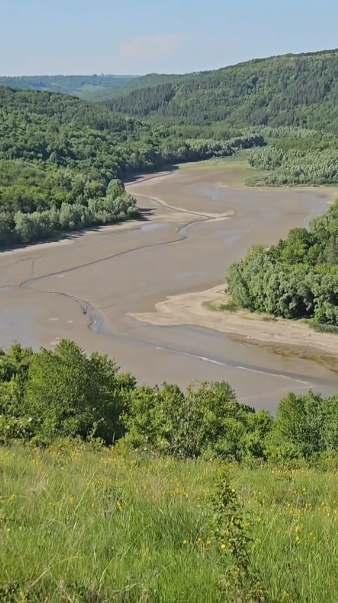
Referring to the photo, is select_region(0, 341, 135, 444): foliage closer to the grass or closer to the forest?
the forest

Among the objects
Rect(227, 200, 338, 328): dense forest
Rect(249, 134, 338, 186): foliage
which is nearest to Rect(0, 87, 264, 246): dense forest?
Rect(249, 134, 338, 186): foliage

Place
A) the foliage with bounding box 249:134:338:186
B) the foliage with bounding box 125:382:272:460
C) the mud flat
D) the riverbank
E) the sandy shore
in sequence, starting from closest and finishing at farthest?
the foliage with bounding box 125:382:272:460, the mud flat, the riverbank, the sandy shore, the foliage with bounding box 249:134:338:186

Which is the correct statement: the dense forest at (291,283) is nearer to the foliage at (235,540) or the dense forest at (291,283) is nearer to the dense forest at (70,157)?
the dense forest at (70,157)

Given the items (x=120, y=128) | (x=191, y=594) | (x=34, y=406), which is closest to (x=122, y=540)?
(x=191, y=594)

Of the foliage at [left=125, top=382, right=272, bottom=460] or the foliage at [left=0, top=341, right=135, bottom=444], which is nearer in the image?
the foliage at [left=125, top=382, right=272, bottom=460]

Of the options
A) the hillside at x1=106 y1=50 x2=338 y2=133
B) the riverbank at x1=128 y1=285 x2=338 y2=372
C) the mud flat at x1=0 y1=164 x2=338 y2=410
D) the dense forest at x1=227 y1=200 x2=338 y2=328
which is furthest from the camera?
the hillside at x1=106 y1=50 x2=338 y2=133

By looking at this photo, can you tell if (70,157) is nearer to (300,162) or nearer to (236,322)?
(300,162)

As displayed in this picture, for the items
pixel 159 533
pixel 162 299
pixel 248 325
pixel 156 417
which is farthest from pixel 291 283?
pixel 159 533
